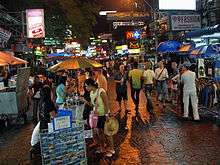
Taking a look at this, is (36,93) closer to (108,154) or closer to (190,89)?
(190,89)

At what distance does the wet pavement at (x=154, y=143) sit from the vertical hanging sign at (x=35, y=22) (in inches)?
409

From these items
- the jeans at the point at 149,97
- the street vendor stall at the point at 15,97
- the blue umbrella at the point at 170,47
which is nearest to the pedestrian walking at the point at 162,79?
the jeans at the point at 149,97

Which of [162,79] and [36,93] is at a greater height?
[162,79]

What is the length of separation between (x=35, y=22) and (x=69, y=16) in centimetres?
216

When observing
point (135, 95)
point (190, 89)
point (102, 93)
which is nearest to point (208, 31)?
point (135, 95)

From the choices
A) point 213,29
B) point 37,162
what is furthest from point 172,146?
point 213,29

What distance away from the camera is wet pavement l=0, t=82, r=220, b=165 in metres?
8.45

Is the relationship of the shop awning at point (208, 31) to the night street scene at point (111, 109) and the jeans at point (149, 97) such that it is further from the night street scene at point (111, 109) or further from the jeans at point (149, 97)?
the jeans at point (149, 97)

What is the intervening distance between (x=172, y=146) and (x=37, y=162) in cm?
319

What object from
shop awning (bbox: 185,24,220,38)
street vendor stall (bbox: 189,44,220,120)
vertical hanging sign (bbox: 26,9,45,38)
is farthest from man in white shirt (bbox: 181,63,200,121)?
vertical hanging sign (bbox: 26,9,45,38)

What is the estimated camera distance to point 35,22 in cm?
2297

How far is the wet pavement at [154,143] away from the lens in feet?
27.7

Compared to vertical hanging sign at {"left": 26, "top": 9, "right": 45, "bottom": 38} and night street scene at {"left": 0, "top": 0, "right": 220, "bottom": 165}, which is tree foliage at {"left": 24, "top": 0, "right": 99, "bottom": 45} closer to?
night street scene at {"left": 0, "top": 0, "right": 220, "bottom": 165}

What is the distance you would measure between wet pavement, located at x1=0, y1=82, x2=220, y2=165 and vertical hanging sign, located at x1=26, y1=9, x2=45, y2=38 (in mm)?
10399
